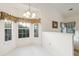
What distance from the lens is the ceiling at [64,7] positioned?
7.33ft

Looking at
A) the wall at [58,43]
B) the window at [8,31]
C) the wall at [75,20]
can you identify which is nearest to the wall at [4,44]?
the window at [8,31]

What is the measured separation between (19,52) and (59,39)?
83 centimetres

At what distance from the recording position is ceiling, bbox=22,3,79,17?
7.33ft

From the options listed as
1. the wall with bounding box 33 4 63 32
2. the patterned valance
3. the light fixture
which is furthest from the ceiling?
the patterned valance

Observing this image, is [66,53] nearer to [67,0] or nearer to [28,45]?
[28,45]

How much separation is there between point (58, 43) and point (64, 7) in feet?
2.36

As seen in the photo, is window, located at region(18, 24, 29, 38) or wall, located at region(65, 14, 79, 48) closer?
wall, located at region(65, 14, 79, 48)

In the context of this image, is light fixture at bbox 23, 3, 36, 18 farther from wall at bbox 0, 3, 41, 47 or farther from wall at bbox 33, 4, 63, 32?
wall at bbox 33, 4, 63, 32

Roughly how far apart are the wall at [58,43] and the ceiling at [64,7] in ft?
1.44

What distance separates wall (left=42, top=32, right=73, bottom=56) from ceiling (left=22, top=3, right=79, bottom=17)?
0.44 m

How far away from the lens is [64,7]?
7.46 ft

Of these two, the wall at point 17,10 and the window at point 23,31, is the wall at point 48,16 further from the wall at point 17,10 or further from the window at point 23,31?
the window at point 23,31

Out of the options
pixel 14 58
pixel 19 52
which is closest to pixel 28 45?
pixel 19 52

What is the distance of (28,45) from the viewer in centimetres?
235
